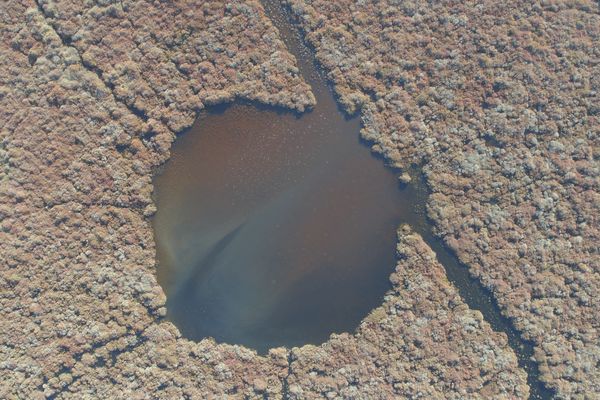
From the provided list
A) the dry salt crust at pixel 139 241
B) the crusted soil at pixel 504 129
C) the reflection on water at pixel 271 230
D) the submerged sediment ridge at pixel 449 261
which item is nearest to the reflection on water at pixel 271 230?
the reflection on water at pixel 271 230

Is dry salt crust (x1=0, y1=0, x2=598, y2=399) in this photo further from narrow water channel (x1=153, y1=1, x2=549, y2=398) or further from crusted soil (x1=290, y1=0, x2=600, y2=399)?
narrow water channel (x1=153, y1=1, x2=549, y2=398)

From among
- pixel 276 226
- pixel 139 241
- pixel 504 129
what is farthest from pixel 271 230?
pixel 504 129

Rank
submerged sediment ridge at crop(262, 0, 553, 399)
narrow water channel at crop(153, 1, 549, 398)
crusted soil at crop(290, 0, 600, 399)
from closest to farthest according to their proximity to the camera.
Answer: crusted soil at crop(290, 0, 600, 399), submerged sediment ridge at crop(262, 0, 553, 399), narrow water channel at crop(153, 1, 549, 398)

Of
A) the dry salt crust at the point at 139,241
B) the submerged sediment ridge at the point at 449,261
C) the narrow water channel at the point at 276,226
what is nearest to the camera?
the dry salt crust at the point at 139,241

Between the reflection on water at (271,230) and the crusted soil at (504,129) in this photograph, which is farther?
the reflection on water at (271,230)

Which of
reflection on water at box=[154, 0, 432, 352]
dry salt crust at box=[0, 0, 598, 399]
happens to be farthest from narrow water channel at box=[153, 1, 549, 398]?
dry salt crust at box=[0, 0, 598, 399]

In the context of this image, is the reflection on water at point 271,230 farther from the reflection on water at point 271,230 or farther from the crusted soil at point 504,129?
the crusted soil at point 504,129

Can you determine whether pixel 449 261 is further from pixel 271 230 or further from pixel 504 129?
pixel 271 230
